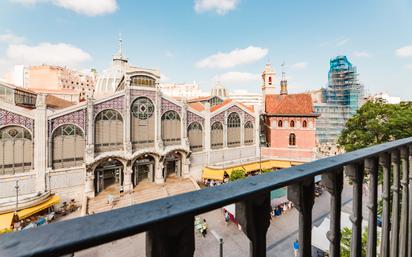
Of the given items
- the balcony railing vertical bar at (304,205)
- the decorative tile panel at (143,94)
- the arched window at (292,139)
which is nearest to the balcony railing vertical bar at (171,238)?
the balcony railing vertical bar at (304,205)

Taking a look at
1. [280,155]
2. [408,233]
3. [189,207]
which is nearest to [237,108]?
[280,155]

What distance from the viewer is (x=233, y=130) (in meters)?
29.0

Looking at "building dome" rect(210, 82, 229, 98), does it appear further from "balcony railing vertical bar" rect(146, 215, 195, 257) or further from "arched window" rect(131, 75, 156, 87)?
"balcony railing vertical bar" rect(146, 215, 195, 257)

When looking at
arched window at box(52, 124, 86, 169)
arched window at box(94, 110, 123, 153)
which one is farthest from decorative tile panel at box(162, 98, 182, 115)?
arched window at box(52, 124, 86, 169)

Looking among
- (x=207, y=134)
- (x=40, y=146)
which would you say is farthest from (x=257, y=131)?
(x=40, y=146)

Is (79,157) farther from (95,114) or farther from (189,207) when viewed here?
(189,207)

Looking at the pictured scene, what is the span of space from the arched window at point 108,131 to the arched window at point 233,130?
13.5 metres

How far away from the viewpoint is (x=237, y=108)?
1145 inches

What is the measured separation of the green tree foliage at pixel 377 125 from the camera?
13.3 meters

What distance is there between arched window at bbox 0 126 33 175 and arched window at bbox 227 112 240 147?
2038 centimetres

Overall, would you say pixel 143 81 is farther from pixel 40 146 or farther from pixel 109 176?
pixel 40 146

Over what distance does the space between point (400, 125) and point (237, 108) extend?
58.1 ft

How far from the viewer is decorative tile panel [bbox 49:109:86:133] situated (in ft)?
59.6

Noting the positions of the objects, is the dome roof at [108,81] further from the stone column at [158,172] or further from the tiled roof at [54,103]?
the stone column at [158,172]
